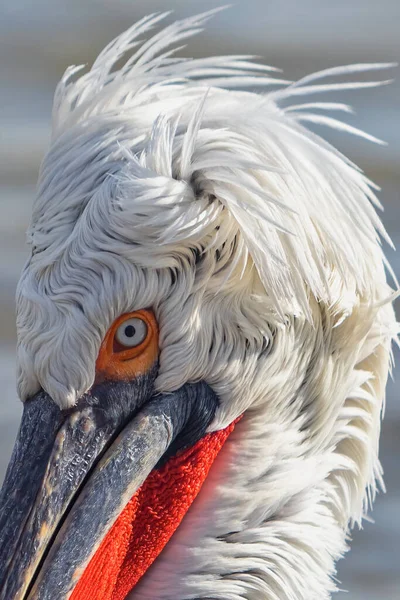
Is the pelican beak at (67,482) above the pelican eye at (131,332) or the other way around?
the other way around

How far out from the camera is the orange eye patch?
3078 millimetres

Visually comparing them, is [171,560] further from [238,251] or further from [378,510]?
[378,510]

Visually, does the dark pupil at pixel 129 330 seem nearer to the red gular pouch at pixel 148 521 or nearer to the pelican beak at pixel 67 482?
the pelican beak at pixel 67 482

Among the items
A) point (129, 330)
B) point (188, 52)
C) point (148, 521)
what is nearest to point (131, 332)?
point (129, 330)

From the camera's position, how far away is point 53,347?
301cm

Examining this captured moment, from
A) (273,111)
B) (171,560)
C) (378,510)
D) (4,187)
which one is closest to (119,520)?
(171,560)

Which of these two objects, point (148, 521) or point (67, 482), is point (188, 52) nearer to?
point (148, 521)

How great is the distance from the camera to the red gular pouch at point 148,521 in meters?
3.21

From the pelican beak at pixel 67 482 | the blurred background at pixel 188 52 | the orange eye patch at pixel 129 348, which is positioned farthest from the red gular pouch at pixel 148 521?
the blurred background at pixel 188 52

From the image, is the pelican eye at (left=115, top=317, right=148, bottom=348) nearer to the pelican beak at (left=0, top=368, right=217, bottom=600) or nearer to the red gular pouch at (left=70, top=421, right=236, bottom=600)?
the pelican beak at (left=0, top=368, right=217, bottom=600)

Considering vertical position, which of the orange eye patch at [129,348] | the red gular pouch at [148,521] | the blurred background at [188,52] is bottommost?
the red gular pouch at [148,521]

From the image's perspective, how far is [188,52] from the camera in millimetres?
7680

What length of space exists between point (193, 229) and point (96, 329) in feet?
1.09

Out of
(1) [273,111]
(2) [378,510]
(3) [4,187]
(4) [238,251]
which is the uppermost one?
(3) [4,187]
